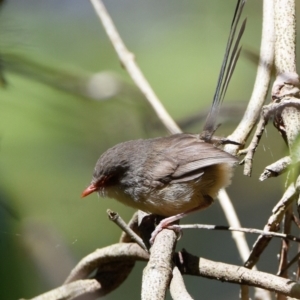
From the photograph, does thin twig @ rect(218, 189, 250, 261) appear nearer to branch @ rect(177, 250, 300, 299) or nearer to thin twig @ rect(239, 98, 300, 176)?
branch @ rect(177, 250, 300, 299)

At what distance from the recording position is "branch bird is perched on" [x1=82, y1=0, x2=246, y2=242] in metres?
2.69

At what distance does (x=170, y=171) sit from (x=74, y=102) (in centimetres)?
100

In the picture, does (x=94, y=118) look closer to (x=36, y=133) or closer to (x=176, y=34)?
(x=36, y=133)

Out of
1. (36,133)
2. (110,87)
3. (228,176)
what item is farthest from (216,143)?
(36,133)

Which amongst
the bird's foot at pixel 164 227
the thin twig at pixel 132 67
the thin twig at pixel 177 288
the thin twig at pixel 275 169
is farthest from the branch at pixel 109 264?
the thin twig at pixel 275 169

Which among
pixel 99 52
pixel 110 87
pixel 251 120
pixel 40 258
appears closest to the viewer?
pixel 40 258

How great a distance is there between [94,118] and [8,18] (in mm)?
506

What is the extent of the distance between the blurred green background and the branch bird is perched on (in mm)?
128

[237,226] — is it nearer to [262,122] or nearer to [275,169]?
[262,122]

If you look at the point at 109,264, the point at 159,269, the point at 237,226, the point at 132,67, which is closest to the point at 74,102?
the point at 159,269

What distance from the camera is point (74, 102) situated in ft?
6.26

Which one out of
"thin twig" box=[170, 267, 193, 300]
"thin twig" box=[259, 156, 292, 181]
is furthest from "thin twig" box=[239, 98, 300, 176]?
"thin twig" box=[170, 267, 193, 300]

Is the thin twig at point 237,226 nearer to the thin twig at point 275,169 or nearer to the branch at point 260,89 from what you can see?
the branch at point 260,89

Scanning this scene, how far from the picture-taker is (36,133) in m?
1.77
